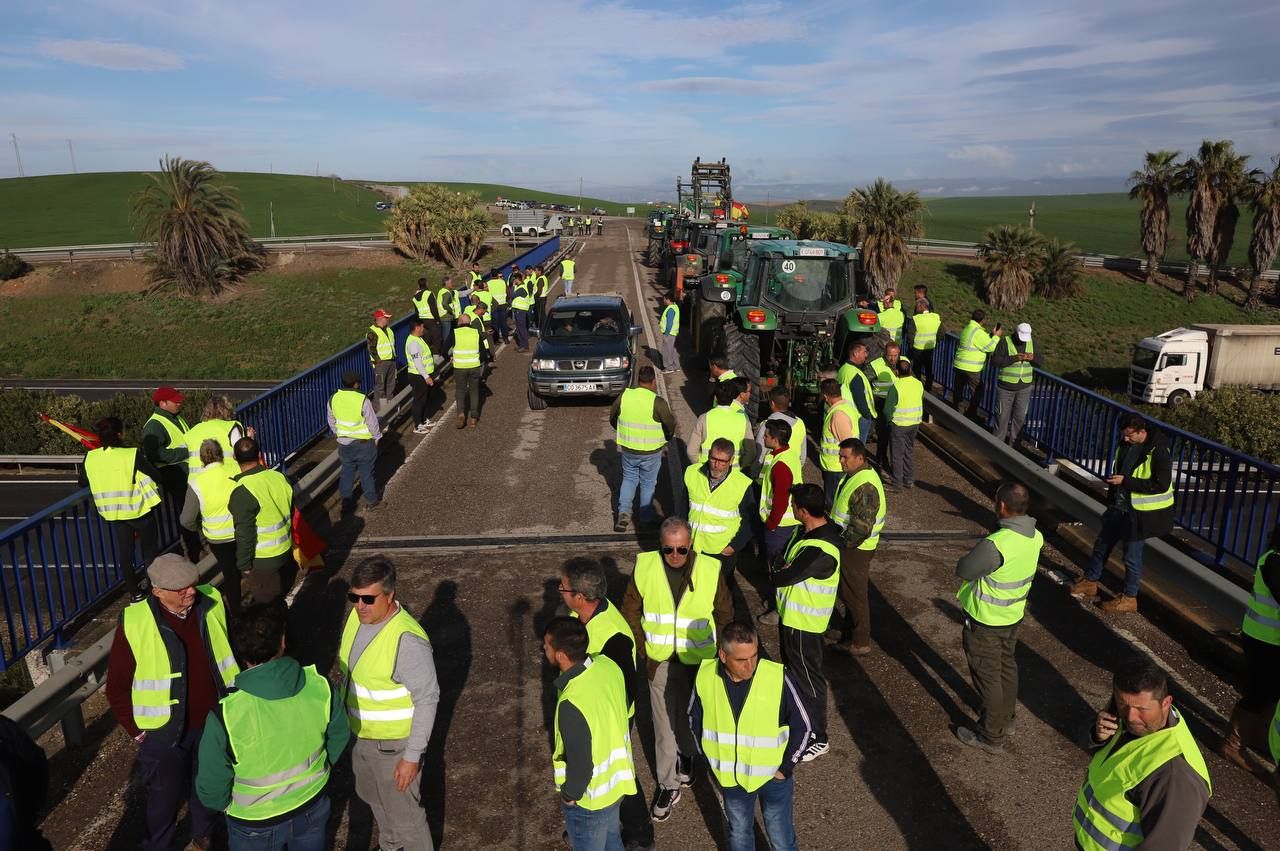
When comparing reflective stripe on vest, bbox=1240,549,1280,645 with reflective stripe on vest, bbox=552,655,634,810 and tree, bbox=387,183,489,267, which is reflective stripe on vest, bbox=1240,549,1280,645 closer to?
reflective stripe on vest, bbox=552,655,634,810

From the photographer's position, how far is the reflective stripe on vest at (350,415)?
9.16m

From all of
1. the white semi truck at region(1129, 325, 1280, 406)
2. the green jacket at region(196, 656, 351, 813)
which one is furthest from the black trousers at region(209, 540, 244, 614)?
the white semi truck at region(1129, 325, 1280, 406)

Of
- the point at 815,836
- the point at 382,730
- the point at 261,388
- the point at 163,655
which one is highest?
the point at 163,655

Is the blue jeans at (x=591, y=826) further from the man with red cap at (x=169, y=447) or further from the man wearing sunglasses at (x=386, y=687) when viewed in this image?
the man with red cap at (x=169, y=447)

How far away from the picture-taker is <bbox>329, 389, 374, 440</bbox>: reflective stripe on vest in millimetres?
9164

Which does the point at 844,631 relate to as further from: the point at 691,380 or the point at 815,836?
the point at 691,380

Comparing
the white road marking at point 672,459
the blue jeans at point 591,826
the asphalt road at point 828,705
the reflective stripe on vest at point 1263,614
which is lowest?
the asphalt road at point 828,705

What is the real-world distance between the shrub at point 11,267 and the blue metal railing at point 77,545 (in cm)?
4351

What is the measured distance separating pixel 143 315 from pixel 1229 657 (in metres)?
45.7

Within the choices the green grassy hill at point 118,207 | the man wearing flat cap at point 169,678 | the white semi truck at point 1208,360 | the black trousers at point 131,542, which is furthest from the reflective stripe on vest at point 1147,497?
the green grassy hill at point 118,207

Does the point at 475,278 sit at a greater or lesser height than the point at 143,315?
greater

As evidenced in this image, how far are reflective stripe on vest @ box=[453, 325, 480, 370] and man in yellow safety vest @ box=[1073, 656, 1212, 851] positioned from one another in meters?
10.8

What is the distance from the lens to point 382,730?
13.5 feet

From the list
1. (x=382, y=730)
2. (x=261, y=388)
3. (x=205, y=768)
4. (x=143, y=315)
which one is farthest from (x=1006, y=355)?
(x=143, y=315)
